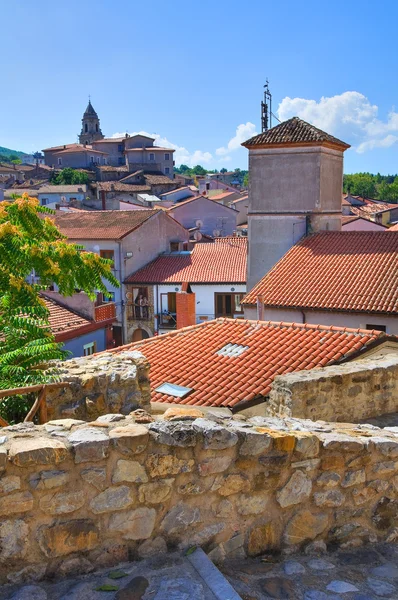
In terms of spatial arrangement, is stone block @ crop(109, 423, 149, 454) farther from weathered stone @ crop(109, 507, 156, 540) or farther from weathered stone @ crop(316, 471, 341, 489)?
weathered stone @ crop(316, 471, 341, 489)

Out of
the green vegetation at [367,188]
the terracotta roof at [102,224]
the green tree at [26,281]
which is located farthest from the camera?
the green vegetation at [367,188]

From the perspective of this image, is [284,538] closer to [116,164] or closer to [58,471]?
[58,471]

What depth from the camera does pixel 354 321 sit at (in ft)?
55.9

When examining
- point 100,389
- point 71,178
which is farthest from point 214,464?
point 71,178

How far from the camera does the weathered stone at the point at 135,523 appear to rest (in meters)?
3.40

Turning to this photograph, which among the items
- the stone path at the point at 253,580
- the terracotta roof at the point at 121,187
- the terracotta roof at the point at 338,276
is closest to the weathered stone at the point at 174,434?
the stone path at the point at 253,580

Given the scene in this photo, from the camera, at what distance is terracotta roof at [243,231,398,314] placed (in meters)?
17.1

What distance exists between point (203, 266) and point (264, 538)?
30.2m

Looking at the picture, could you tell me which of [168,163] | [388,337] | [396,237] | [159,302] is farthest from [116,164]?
[388,337]

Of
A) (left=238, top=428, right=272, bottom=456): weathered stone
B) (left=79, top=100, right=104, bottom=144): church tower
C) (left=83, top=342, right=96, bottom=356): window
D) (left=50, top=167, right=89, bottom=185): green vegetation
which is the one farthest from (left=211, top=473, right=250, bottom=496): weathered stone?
(left=79, top=100, right=104, bottom=144): church tower

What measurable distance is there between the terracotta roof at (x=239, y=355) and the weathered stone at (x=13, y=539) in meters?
6.25

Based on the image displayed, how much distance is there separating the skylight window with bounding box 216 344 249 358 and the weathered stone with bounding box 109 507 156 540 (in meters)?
7.71

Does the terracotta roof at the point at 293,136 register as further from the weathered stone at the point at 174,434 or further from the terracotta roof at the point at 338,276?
the weathered stone at the point at 174,434

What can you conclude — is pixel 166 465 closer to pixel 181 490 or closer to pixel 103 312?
pixel 181 490
